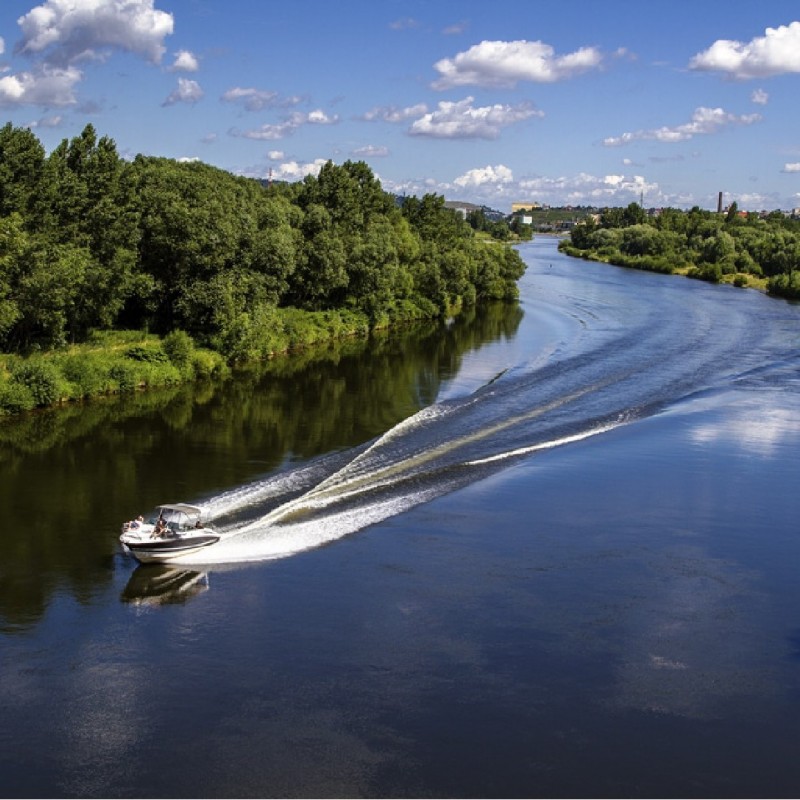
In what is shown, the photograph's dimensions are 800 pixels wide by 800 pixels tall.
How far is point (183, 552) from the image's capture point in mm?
27344

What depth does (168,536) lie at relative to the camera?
27203mm

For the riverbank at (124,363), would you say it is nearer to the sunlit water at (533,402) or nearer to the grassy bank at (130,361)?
the grassy bank at (130,361)

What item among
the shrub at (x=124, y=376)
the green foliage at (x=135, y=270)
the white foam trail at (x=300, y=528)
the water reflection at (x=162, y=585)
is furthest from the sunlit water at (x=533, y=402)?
the shrub at (x=124, y=376)

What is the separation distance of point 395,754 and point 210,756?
378cm

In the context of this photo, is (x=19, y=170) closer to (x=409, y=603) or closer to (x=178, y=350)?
(x=178, y=350)

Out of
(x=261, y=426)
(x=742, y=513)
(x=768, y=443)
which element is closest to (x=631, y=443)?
(x=768, y=443)

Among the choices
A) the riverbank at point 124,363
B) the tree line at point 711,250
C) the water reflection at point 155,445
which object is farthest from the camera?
the tree line at point 711,250

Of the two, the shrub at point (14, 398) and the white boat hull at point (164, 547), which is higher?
the shrub at point (14, 398)

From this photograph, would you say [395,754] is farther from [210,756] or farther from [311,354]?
[311,354]

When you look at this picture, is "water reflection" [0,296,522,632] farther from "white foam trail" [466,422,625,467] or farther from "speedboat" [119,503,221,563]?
"white foam trail" [466,422,625,467]

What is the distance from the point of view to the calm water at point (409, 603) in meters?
18.8

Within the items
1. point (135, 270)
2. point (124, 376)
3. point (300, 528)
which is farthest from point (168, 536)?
point (135, 270)

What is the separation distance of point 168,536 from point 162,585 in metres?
1.56

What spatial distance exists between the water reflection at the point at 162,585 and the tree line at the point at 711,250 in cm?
A: 10329
